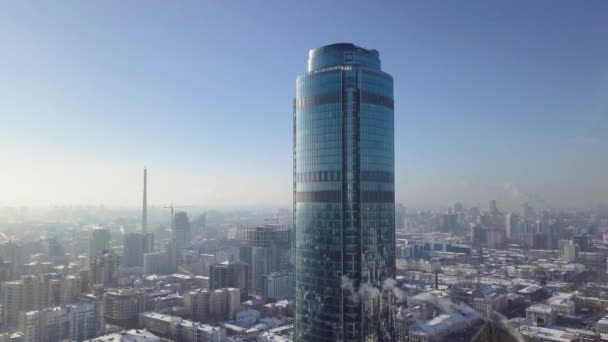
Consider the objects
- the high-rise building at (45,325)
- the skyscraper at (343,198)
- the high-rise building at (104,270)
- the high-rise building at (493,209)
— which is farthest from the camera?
the high-rise building at (493,209)

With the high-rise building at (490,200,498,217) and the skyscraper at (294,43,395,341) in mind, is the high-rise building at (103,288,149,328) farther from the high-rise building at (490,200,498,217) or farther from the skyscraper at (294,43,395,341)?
the high-rise building at (490,200,498,217)

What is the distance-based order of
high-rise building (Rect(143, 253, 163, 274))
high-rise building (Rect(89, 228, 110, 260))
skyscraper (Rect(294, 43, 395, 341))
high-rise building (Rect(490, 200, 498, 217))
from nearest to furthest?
skyscraper (Rect(294, 43, 395, 341)) → high-rise building (Rect(490, 200, 498, 217)) → high-rise building (Rect(143, 253, 163, 274)) → high-rise building (Rect(89, 228, 110, 260))

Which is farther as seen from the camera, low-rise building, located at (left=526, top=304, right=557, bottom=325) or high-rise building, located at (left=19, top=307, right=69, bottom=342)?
low-rise building, located at (left=526, top=304, right=557, bottom=325)

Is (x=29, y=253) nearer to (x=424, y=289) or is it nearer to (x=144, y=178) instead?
(x=144, y=178)

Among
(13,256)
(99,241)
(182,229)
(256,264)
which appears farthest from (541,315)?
(182,229)

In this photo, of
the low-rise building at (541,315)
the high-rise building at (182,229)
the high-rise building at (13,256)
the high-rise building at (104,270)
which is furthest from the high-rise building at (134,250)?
the low-rise building at (541,315)

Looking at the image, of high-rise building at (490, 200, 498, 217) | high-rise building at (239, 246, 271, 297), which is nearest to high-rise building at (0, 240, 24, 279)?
high-rise building at (239, 246, 271, 297)

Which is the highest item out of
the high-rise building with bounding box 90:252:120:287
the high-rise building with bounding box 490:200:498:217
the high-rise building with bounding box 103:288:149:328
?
the high-rise building with bounding box 490:200:498:217

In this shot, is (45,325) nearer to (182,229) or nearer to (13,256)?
(13,256)

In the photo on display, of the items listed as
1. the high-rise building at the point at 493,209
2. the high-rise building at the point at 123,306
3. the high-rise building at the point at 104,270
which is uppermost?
the high-rise building at the point at 493,209

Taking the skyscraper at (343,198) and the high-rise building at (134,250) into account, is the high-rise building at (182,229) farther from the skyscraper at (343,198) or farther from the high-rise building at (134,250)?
the skyscraper at (343,198)
